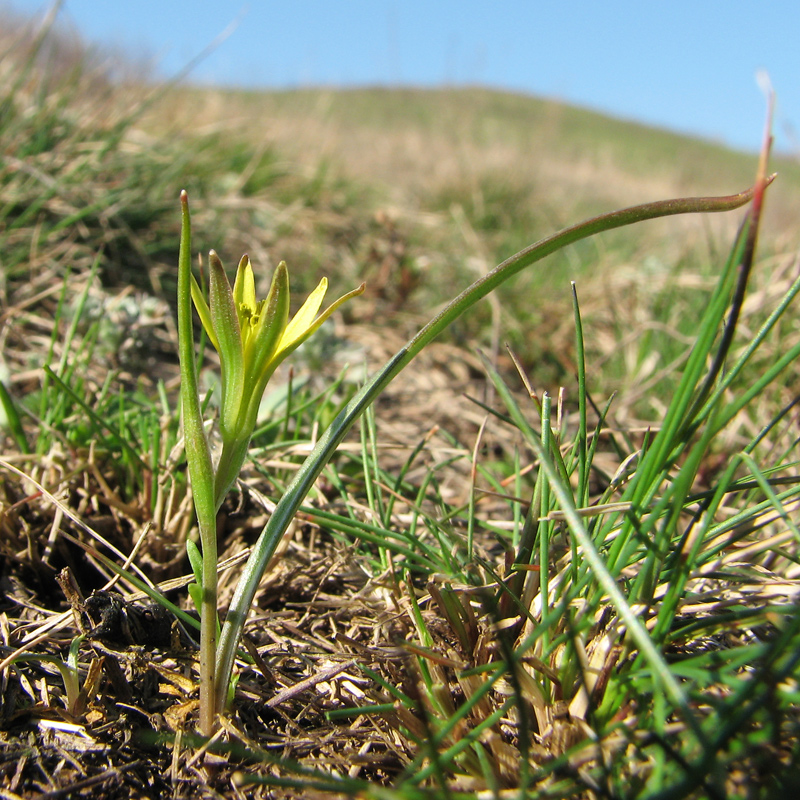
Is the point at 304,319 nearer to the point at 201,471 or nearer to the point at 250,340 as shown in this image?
the point at 250,340

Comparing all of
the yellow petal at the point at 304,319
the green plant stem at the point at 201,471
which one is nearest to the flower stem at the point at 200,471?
the green plant stem at the point at 201,471

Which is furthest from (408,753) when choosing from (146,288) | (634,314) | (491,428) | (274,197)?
(274,197)

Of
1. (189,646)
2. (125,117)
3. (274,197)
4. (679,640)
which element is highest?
(125,117)

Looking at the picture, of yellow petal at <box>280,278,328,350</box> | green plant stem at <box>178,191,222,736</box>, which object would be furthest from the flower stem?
yellow petal at <box>280,278,328,350</box>

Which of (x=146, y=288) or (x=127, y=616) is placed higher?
(x=146, y=288)

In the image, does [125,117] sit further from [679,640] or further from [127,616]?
[679,640]

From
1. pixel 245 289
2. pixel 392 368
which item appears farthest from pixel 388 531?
pixel 245 289

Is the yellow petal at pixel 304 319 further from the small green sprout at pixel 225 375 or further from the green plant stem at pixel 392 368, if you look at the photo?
the green plant stem at pixel 392 368
